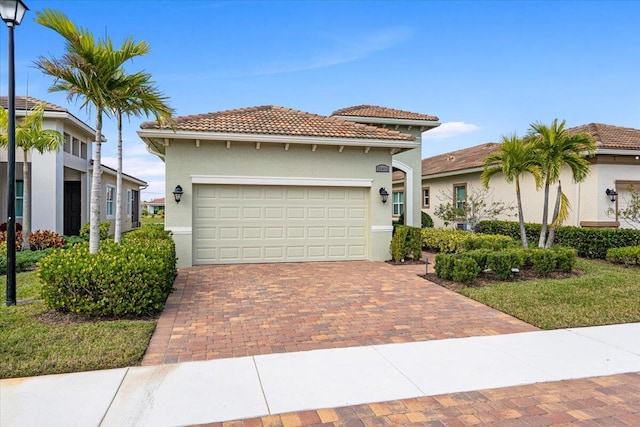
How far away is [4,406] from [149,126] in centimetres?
801

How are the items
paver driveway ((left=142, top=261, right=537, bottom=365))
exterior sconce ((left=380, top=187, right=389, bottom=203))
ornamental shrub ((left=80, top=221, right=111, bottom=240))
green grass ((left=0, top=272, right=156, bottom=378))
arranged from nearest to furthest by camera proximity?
green grass ((left=0, top=272, right=156, bottom=378)), paver driveway ((left=142, top=261, right=537, bottom=365)), exterior sconce ((left=380, top=187, right=389, bottom=203)), ornamental shrub ((left=80, top=221, right=111, bottom=240))

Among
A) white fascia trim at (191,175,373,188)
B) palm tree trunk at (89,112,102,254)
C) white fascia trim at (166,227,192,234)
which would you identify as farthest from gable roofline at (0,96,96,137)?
palm tree trunk at (89,112,102,254)

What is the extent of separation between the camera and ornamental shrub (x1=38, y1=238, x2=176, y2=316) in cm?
576

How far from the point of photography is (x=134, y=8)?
35.8 ft

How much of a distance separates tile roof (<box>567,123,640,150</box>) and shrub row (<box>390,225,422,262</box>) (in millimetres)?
7005

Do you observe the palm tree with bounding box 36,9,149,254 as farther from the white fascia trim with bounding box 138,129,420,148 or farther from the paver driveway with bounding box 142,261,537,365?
the white fascia trim with bounding box 138,129,420,148

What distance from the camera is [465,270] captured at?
27.5 feet

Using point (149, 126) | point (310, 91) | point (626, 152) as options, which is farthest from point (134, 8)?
point (626, 152)

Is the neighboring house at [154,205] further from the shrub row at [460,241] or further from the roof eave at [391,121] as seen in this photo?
the shrub row at [460,241]

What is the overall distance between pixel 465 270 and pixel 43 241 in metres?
13.1

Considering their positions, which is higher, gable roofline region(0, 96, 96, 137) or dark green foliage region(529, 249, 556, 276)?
gable roofline region(0, 96, 96, 137)

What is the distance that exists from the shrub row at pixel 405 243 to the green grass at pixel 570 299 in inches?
135

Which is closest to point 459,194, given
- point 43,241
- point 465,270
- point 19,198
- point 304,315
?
point 465,270

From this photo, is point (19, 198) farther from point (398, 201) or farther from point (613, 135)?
point (613, 135)
